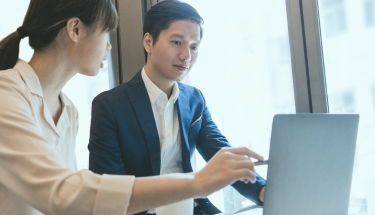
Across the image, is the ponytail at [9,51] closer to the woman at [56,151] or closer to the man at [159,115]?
the woman at [56,151]

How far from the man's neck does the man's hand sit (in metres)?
0.76

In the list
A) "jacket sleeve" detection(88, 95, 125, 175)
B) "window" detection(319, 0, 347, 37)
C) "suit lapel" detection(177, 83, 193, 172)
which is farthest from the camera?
"window" detection(319, 0, 347, 37)

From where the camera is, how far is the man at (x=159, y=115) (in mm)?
1195

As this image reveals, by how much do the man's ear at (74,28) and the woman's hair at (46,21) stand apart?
1 cm

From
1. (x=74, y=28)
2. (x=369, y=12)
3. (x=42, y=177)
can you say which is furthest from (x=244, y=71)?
(x=42, y=177)

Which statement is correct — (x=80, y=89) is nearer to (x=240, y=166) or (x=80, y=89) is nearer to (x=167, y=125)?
(x=167, y=125)

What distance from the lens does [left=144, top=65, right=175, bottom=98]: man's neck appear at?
1.33 meters

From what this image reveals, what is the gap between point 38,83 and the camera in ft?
2.78

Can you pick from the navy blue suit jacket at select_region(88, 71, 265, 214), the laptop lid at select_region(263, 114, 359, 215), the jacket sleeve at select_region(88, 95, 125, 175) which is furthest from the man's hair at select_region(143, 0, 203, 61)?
the laptop lid at select_region(263, 114, 359, 215)

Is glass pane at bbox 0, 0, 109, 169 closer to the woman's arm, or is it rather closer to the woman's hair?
the woman's hair

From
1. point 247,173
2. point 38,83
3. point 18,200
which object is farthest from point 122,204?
point 38,83

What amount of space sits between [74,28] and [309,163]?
71 cm

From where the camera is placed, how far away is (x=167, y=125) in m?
1.29

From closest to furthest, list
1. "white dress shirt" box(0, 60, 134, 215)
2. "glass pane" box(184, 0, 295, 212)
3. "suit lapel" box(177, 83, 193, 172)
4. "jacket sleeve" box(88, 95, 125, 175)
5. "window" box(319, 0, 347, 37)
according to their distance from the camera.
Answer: "white dress shirt" box(0, 60, 134, 215) → "jacket sleeve" box(88, 95, 125, 175) → "suit lapel" box(177, 83, 193, 172) → "window" box(319, 0, 347, 37) → "glass pane" box(184, 0, 295, 212)
